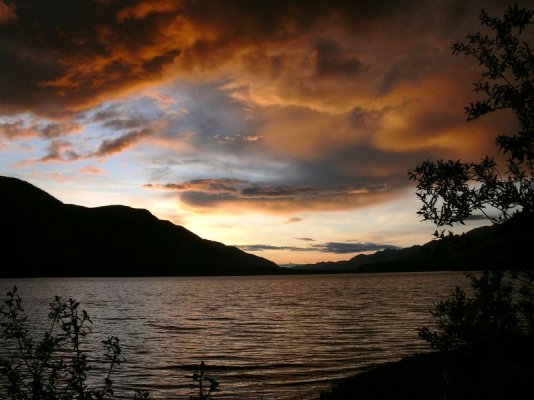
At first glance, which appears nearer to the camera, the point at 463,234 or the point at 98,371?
the point at 463,234

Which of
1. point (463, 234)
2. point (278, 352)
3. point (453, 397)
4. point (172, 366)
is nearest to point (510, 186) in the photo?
point (463, 234)

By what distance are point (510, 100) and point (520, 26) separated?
1515mm

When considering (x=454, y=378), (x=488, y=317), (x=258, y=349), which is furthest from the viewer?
(x=258, y=349)

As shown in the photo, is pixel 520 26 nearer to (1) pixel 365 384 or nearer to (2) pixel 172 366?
(1) pixel 365 384

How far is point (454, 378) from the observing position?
9781 millimetres

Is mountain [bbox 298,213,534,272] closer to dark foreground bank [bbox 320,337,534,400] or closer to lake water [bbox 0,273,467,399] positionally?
dark foreground bank [bbox 320,337,534,400]

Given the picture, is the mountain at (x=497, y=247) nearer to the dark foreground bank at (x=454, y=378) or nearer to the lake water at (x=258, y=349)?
the dark foreground bank at (x=454, y=378)

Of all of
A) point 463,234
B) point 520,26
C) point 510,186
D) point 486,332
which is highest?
point 520,26

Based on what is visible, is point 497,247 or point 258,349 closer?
point 497,247

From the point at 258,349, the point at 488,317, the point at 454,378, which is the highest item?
the point at 488,317

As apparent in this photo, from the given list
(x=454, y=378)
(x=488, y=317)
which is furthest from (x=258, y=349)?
(x=488, y=317)

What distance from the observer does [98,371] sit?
102 ft

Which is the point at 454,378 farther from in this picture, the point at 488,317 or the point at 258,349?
the point at 258,349

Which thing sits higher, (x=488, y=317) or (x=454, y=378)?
(x=488, y=317)
